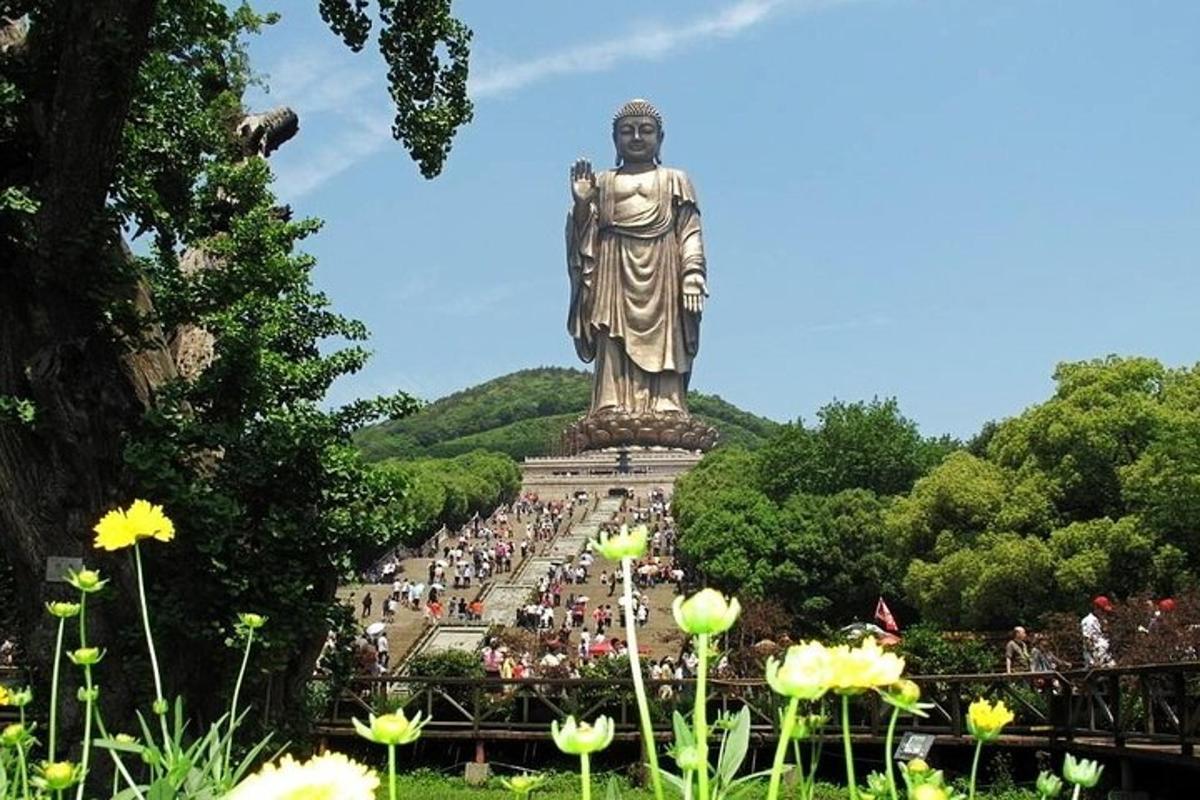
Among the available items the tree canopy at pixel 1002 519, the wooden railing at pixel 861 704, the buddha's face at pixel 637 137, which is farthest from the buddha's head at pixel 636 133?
the wooden railing at pixel 861 704

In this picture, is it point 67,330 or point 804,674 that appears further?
point 67,330

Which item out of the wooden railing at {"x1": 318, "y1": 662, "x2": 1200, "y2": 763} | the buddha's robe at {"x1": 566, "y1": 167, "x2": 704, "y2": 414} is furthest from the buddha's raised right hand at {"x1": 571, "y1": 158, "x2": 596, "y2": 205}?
the wooden railing at {"x1": 318, "y1": 662, "x2": 1200, "y2": 763}

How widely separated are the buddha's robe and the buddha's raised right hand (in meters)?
0.27

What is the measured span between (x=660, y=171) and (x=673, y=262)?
10.5 ft

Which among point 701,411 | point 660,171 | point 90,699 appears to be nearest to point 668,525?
point 660,171

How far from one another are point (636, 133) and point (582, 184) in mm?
2552

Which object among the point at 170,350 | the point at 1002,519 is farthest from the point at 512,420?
the point at 170,350

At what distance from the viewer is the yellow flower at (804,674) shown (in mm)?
1077

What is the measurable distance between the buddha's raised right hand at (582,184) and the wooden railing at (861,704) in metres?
30.3

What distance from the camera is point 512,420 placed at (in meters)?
98.4

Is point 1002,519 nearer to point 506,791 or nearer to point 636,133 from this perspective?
point 506,791

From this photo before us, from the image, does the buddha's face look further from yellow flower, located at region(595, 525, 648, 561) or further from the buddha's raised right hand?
yellow flower, located at region(595, 525, 648, 561)

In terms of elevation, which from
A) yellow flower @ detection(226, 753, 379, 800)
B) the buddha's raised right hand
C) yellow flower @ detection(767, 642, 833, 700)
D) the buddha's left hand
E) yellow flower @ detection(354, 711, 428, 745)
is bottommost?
yellow flower @ detection(226, 753, 379, 800)

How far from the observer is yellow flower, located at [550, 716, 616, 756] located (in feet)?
3.80
